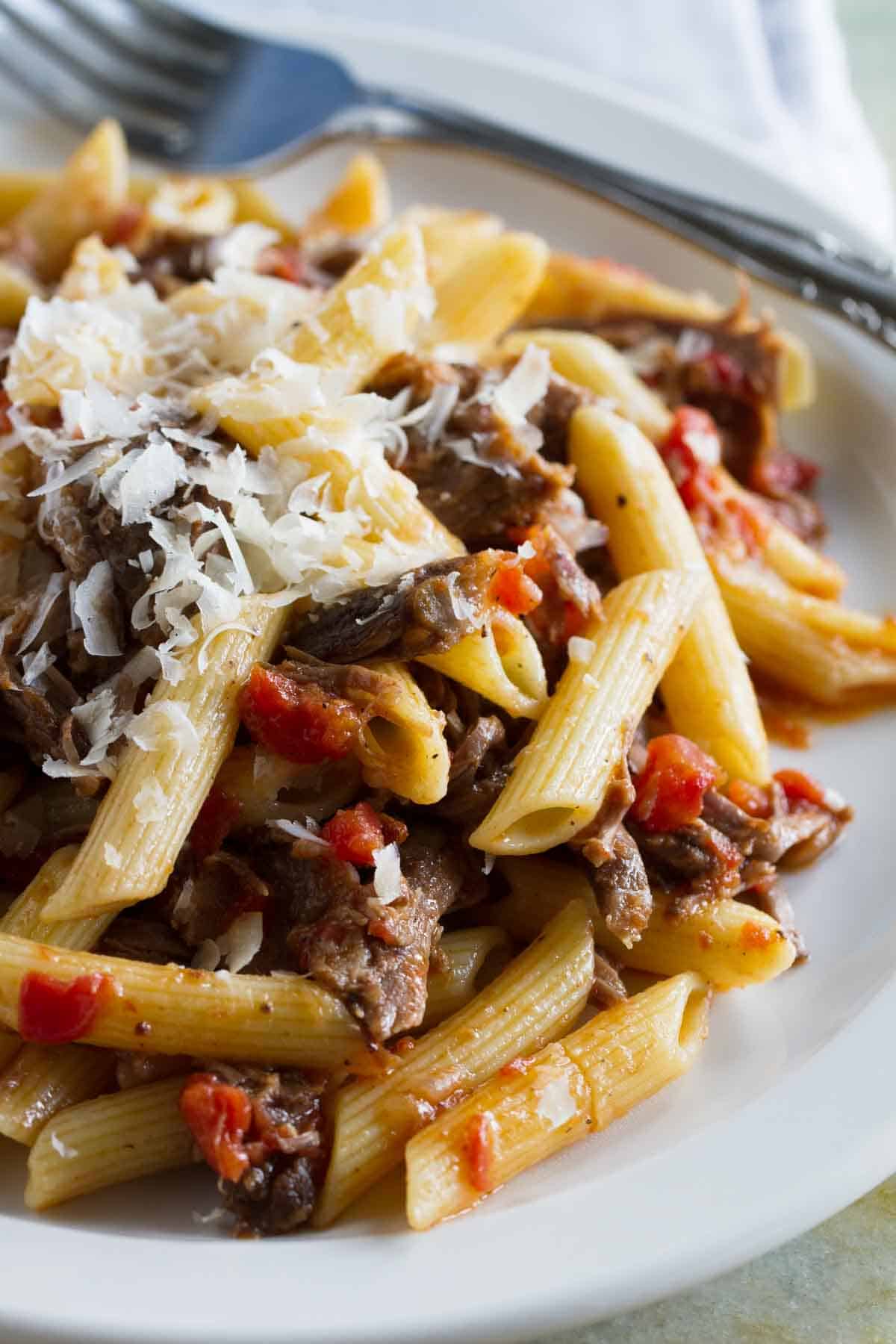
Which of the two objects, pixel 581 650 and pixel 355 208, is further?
pixel 355 208

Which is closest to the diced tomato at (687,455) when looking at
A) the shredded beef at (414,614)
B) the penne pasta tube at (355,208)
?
the shredded beef at (414,614)

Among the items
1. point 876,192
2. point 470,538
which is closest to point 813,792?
point 470,538

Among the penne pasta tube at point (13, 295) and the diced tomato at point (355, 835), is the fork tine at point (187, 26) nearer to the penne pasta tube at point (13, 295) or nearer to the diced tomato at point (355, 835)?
the penne pasta tube at point (13, 295)

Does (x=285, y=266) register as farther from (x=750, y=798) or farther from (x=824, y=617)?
(x=750, y=798)

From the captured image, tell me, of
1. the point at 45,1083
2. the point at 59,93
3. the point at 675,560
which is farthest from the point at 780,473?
the point at 59,93

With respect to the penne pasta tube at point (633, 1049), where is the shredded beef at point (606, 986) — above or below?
below

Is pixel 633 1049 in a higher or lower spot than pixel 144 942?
higher

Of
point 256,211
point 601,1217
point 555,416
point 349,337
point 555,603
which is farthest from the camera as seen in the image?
point 256,211
